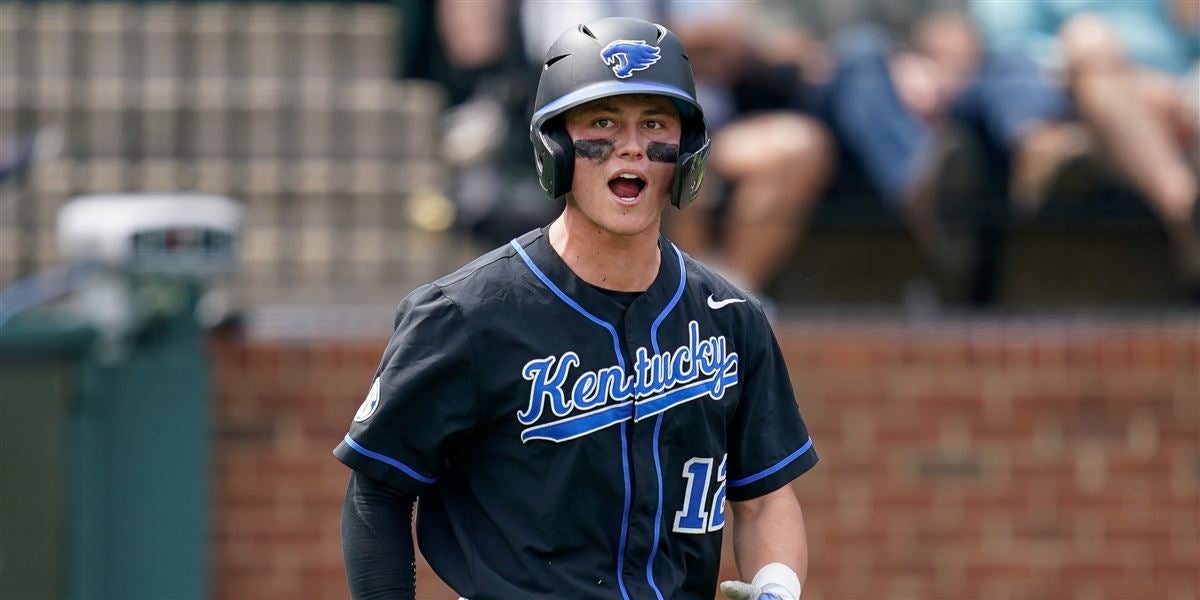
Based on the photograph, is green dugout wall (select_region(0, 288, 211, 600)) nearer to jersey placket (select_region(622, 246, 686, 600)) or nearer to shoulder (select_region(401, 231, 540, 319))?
shoulder (select_region(401, 231, 540, 319))

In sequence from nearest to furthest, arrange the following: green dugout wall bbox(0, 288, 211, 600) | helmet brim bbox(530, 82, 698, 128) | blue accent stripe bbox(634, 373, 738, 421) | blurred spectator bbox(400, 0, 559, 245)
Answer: helmet brim bbox(530, 82, 698, 128), blue accent stripe bbox(634, 373, 738, 421), green dugout wall bbox(0, 288, 211, 600), blurred spectator bbox(400, 0, 559, 245)

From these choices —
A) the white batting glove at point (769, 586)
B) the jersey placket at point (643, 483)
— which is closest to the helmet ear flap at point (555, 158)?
the jersey placket at point (643, 483)

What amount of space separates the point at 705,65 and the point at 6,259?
303cm

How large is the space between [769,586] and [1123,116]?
14.3ft

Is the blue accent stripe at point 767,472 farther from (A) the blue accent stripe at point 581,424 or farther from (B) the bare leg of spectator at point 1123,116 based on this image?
(B) the bare leg of spectator at point 1123,116

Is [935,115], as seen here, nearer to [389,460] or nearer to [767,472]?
[767,472]

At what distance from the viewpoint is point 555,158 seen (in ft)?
10.1

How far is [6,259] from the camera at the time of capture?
24.0 feet

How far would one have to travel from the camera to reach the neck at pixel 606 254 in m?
3.17

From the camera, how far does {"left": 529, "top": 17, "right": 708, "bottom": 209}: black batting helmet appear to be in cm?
305

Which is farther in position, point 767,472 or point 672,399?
point 767,472

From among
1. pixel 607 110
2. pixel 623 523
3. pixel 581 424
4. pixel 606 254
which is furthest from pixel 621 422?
pixel 607 110

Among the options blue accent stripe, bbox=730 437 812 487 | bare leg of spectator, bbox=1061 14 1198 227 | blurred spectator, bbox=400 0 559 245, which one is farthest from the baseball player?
bare leg of spectator, bbox=1061 14 1198 227

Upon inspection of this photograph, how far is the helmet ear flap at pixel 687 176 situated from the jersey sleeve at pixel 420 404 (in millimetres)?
440
